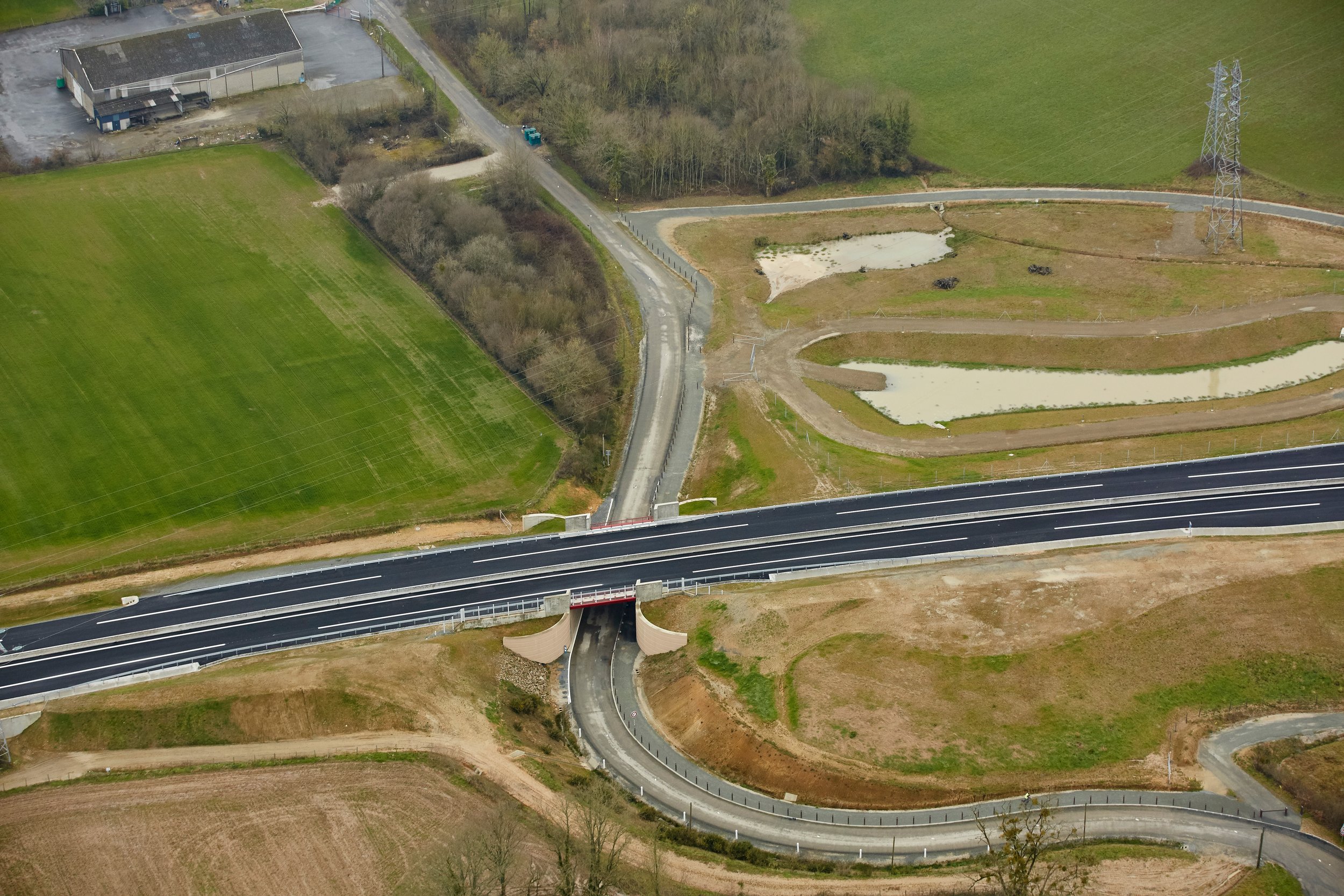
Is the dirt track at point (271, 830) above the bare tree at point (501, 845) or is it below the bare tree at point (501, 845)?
below

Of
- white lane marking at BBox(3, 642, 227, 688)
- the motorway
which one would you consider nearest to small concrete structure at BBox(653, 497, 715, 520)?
the motorway

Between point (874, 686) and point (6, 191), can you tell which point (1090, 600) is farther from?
point (6, 191)

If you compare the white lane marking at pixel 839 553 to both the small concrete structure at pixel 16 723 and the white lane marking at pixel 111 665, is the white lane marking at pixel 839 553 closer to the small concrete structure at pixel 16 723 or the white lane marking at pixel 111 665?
the white lane marking at pixel 111 665

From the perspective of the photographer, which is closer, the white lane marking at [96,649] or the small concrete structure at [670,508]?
the white lane marking at [96,649]

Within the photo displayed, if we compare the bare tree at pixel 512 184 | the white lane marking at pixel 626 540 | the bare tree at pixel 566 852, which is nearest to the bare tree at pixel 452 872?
the bare tree at pixel 566 852

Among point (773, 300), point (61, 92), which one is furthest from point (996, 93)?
point (61, 92)

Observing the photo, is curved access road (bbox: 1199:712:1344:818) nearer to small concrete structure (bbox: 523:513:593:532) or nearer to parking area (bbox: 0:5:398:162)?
small concrete structure (bbox: 523:513:593:532)
